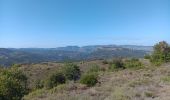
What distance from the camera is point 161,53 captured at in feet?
201

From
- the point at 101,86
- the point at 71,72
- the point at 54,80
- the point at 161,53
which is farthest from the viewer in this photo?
the point at 161,53

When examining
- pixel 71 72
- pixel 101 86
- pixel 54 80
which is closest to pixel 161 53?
pixel 71 72

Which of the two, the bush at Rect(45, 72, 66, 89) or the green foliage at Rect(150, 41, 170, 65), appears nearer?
the bush at Rect(45, 72, 66, 89)

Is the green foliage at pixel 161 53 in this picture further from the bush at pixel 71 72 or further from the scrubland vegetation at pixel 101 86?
the bush at pixel 71 72

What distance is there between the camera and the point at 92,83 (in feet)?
95.3

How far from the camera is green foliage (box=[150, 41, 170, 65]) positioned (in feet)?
198

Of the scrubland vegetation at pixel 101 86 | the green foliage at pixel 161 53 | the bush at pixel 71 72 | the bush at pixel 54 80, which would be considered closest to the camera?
the scrubland vegetation at pixel 101 86

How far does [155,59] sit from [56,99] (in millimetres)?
47831

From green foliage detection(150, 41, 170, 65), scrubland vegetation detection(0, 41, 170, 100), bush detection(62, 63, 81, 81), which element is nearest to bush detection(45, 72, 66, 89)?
scrubland vegetation detection(0, 41, 170, 100)

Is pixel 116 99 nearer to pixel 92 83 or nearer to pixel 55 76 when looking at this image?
pixel 92 83

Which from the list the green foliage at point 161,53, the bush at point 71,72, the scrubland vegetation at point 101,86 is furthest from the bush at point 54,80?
the green foliage at point 161,53

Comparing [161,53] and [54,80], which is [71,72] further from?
[161,53]

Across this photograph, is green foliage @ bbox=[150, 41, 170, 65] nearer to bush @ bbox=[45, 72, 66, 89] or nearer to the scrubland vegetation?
the scrubland vegetation

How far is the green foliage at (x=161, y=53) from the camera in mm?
60438
